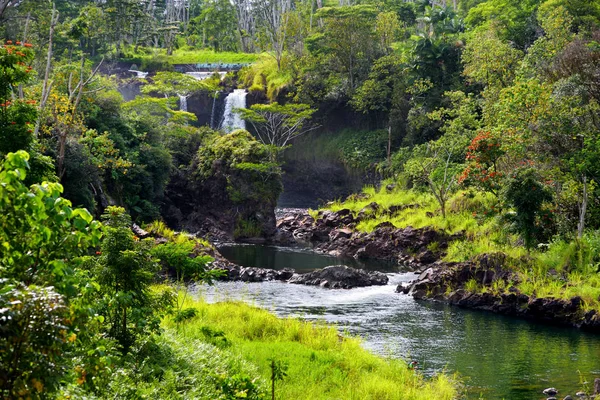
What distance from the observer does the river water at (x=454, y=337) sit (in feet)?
52.9

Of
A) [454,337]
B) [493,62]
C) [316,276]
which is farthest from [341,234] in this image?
[454,337]

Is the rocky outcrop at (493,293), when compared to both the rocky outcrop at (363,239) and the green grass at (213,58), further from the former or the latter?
the green grass at (213,58)

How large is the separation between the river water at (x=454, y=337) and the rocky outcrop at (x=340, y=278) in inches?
21.0

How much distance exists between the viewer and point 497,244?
2916cm

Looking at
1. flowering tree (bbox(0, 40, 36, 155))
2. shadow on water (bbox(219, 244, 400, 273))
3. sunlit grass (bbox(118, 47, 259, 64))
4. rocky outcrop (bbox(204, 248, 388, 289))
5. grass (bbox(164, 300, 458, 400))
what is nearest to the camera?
grass (bbox(164, 300, 458, 400))

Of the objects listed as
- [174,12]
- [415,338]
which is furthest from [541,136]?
[174,12]

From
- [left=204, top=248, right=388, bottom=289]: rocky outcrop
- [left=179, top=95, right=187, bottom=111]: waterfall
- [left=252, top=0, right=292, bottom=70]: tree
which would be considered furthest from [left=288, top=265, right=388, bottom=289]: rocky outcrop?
[left=252, top=0, right=292, bottom=70]: tree

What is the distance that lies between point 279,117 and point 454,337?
3702cm

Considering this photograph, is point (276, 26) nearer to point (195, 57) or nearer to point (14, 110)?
point (195, 57)

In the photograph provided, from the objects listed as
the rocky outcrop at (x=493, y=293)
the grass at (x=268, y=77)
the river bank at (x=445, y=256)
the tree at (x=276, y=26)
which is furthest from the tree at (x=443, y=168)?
the tree at (x=276, y=26)

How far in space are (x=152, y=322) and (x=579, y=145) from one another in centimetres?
2113

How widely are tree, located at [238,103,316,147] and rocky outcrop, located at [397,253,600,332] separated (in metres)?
26.7

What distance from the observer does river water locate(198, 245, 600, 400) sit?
16.1 m

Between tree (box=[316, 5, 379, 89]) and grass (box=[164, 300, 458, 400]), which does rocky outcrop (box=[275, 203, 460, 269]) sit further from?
grass (box=[164, 300, 458, 400])
